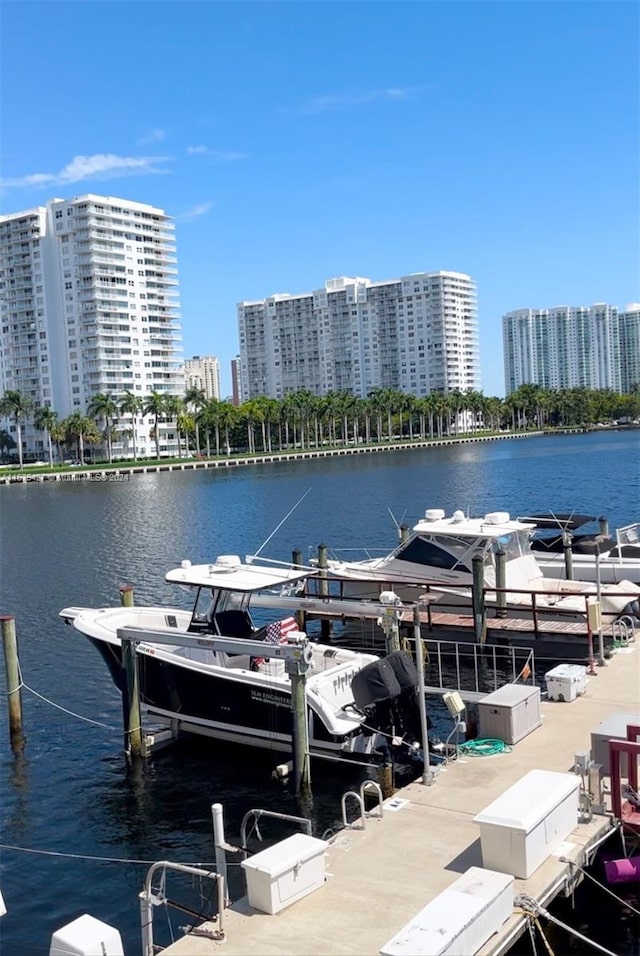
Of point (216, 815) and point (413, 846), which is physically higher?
point (216, 815)

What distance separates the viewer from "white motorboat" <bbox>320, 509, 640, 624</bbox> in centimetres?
2588

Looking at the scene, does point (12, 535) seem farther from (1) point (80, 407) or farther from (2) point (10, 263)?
(2) point (10, 263)

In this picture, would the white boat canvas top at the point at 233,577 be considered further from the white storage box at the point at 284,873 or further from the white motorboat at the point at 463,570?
the white storage box at the point at 284,873

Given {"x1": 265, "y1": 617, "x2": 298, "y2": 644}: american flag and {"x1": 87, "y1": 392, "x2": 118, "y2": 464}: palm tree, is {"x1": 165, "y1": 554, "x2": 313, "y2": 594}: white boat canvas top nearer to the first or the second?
{"x1": 265, "y1": 617, "x2": 298, "y2": 644}: american flag

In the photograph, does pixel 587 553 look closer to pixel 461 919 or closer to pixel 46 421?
pixel 461 919

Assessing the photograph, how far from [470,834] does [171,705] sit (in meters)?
9.32

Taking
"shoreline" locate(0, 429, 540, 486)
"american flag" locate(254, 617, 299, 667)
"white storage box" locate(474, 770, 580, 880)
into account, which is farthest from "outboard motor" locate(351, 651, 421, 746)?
"shoreline" locate(0, 429, 540, 486)

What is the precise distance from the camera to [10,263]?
199 meters

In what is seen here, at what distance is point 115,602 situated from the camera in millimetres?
40094

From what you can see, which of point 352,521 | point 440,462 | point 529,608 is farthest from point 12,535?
point 440,462

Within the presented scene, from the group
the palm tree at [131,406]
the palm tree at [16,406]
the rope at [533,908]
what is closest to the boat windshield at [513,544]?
the rope at [533,908]

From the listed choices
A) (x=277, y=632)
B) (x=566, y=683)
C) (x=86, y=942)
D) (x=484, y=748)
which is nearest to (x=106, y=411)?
(x=277, y=632)

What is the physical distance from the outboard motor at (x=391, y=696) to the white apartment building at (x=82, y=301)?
6777 inches

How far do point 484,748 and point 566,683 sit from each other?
2.84m
